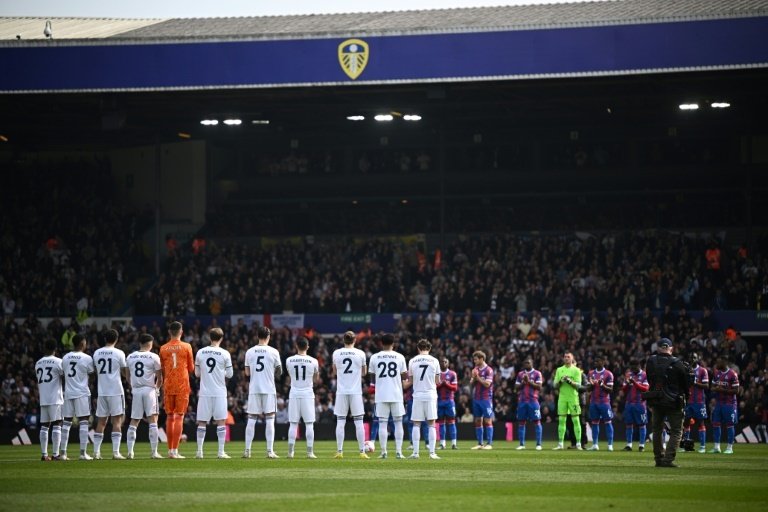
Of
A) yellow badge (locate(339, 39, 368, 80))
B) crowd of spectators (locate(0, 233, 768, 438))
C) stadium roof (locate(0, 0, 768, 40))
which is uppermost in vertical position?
stadium roof (locate(0, 0, 768, 40))

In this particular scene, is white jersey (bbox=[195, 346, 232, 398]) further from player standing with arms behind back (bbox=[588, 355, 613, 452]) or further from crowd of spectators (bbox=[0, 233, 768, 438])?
crowd of spectators (bbox=[0, 233, 768, 438])

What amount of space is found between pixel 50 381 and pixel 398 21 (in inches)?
890

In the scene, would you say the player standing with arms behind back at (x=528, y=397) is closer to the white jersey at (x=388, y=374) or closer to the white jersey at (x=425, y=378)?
the white jersey at (x=425, y=378)

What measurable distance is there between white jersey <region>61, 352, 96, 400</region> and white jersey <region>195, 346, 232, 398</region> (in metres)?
2.28

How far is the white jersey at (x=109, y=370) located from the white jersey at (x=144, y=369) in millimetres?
355

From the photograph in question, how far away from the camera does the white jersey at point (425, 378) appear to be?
23.0 metres

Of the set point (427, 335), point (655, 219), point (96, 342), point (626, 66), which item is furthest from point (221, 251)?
point (626, 66)

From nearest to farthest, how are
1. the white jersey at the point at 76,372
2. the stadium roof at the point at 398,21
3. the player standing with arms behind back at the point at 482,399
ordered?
1. the white jersey at the point at 76,372
2. the player standing with arms behind back at the point at 482,399
3. the stadium roof at the point at 398,21

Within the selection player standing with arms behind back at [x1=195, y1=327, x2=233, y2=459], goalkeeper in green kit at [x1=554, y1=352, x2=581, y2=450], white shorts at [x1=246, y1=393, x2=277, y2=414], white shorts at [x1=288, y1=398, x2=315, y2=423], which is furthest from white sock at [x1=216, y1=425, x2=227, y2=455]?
goalkeeper in green kit at [x1=554, y1=352, x2=581, y2=450]

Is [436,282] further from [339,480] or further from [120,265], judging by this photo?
[339,480]

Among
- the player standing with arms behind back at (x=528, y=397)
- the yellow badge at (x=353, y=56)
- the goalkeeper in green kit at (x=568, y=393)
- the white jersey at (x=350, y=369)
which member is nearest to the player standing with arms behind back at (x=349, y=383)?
the white jersey at (x=350, y=369)

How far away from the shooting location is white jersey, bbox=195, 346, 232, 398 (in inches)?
888

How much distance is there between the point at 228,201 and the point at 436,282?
1163 centimetres

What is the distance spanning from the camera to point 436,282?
4500 centimetres
